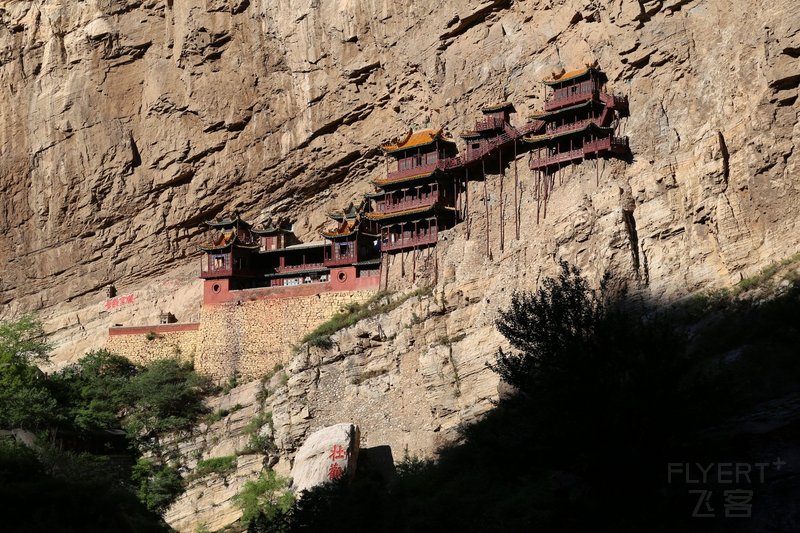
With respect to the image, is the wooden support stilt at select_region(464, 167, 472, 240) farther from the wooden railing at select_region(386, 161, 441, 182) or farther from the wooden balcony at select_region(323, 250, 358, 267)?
the wooden balcony at select_region(323, 250, 358, 267)

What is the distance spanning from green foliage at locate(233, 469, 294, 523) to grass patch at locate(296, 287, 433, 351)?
196 inches

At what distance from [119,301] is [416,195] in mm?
16852

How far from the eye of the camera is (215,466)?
34781mm

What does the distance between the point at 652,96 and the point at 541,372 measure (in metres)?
18.2

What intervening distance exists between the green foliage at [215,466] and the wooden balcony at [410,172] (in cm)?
1265

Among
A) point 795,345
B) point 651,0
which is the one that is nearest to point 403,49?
point 651,0

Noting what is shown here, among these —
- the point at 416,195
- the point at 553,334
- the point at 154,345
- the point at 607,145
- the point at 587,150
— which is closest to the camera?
the point at 553,334

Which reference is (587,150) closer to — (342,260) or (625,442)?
(342,260)

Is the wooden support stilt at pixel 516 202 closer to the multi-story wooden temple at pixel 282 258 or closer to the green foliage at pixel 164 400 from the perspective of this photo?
the multi-story wooden temple at pixel 282 258

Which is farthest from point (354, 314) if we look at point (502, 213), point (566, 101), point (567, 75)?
point (567, 75)

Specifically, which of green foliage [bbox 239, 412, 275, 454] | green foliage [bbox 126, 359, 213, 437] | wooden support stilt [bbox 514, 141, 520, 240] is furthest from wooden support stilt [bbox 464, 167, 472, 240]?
green foliage [bbox 126, 359, 213, 437]

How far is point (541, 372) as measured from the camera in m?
17.4

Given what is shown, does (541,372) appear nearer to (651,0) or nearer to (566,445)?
(566,445)

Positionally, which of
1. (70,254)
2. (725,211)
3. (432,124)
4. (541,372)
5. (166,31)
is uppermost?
(166,31)
